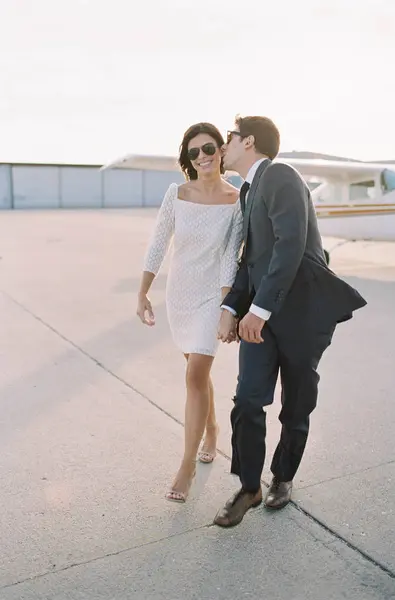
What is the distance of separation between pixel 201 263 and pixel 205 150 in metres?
0.52

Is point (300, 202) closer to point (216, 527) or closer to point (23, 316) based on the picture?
point (216, 527)

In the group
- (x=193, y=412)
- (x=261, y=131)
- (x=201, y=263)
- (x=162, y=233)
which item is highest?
(x=261, y=131)

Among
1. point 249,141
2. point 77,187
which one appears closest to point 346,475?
point 249,141

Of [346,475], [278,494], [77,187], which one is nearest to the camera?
[278,494]

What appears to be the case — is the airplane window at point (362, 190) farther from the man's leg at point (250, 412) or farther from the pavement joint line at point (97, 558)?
the pavement joint line at point (97, 558)

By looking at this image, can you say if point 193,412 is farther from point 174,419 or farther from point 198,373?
point 174,419

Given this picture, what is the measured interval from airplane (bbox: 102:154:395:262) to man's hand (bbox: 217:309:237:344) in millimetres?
10451

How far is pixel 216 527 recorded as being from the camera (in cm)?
290

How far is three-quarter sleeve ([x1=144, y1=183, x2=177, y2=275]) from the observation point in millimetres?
3266

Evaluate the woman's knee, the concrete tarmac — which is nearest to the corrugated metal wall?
the concrete tarmac

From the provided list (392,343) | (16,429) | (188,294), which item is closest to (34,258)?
(392,343)

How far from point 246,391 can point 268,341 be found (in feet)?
0.76

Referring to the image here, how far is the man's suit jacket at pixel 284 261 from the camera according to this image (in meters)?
2.69

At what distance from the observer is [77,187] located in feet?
124
